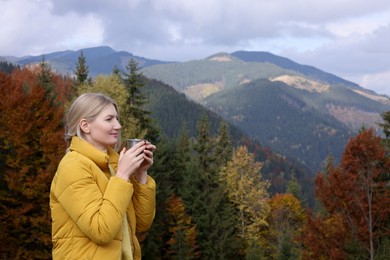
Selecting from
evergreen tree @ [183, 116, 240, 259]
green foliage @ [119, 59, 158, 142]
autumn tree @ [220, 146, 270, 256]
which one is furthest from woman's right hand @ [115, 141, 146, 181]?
autumn tree @ [220, 146, 270, 256]

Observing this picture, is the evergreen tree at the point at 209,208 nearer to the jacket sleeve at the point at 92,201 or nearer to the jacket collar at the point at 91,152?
the jacket collar at the point at 91,152

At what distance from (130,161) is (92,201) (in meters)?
0.40

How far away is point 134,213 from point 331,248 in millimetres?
19505

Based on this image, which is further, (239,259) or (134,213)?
(239,259)

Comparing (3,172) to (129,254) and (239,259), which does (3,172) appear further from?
(239,259)

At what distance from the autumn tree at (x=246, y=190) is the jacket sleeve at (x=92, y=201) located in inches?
1451

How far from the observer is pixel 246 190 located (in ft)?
133

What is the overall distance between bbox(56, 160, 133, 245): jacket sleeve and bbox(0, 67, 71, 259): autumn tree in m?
18.2

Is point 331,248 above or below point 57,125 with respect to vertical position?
below

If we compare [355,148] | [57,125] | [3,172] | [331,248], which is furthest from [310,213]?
[3,172]

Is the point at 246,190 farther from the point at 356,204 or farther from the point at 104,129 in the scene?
the point at 104,129

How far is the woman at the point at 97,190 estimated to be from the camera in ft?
9.27

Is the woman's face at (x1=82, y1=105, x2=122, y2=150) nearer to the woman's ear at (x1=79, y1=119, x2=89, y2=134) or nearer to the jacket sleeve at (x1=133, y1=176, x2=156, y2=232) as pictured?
the woman's ear at (x1=79, y1=119, x2=89, y2=134)

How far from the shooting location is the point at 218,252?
3641cm
